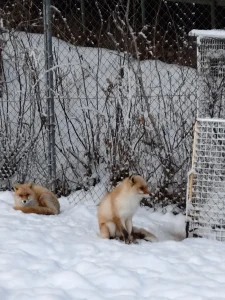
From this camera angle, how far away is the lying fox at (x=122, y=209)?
562 cm

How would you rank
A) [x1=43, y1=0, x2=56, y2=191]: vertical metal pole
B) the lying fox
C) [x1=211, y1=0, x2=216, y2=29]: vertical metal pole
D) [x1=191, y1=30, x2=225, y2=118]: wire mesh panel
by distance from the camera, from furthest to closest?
1. [x1=211, y1=0, x2=216, y2=29]: vertical metal pole
2. [x1=43, y1=0, x2=56, y2=191]: vertical metal pole
3. [x1=191, y1=30, x2=225, y2=118]: wire mesh panel
4. the lying fox

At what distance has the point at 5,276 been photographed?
14.2 ft

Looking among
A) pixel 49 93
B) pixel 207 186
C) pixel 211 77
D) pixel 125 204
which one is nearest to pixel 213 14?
pixel 211 77

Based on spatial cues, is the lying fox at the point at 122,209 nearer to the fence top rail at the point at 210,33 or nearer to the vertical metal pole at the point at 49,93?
the fence top rail at the point at 210,33

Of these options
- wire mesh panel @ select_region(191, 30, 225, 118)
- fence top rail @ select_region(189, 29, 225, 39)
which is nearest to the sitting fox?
wire mesh panel @ select_region(191, 30, 225, 118)

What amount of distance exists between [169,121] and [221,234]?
6.37ft

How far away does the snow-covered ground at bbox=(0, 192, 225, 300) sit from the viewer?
13.5ft

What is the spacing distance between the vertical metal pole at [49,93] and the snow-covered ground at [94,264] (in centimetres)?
108

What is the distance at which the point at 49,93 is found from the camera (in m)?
7.15

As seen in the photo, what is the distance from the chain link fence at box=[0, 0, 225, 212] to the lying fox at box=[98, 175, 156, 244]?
1368 mm

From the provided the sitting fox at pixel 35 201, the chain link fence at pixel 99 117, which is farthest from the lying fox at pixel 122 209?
the chain link fence at pixel 99 117

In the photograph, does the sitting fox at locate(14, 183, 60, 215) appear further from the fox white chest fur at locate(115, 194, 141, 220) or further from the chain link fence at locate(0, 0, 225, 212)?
the fox white chest fur at locate(115, 194, 141, 220)

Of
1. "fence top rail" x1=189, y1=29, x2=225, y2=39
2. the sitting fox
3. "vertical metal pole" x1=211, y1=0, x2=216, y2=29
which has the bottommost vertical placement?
the sitting fox

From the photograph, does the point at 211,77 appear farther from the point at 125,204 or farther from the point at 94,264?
the point at 94,264
